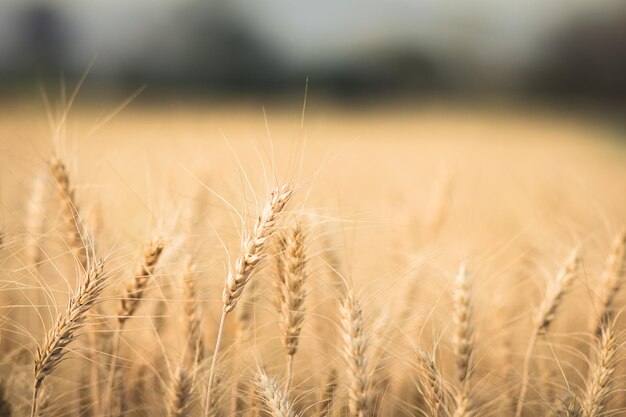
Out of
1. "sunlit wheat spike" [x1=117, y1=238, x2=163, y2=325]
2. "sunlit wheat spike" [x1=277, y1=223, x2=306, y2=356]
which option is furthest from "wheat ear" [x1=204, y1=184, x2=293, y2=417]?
"sunlit wheat spike" [x1=117, y1=238, x2=163, y2=325]

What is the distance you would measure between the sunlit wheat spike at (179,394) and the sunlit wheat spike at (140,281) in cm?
29

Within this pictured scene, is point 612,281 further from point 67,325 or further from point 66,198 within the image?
point 66,198

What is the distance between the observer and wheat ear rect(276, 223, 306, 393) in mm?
1562

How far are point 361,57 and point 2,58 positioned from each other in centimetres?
1796

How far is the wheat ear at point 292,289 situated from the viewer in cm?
156

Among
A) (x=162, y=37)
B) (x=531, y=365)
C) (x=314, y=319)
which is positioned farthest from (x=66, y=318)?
(x=162, y=37)

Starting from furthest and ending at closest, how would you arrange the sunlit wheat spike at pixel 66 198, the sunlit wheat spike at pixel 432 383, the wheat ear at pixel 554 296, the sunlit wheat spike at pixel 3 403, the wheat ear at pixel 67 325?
1. the wheat ear at pixel 554 296
2. the sunlit wheat spike at pixel 66 198
3. the sunlit wheat spike at pixel 3 403
4. the sunlit wheat spike at pixel 432 383
5. the wheat ear at pixel 67 325

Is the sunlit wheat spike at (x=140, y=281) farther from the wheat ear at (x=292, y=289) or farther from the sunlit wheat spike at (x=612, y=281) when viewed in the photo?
the sunlit wheat spike at (x=612, y=281)

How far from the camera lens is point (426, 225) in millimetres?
3213

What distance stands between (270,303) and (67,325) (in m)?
0.79

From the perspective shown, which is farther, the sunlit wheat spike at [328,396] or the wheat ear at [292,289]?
the sunlit wheat spike at [328,396]

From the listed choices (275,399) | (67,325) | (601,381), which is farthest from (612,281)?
(67,325)

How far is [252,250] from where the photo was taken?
1456 mm

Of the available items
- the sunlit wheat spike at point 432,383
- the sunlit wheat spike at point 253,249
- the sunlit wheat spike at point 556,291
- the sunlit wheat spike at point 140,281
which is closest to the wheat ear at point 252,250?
the sunlit wheat spike at point 253,249
